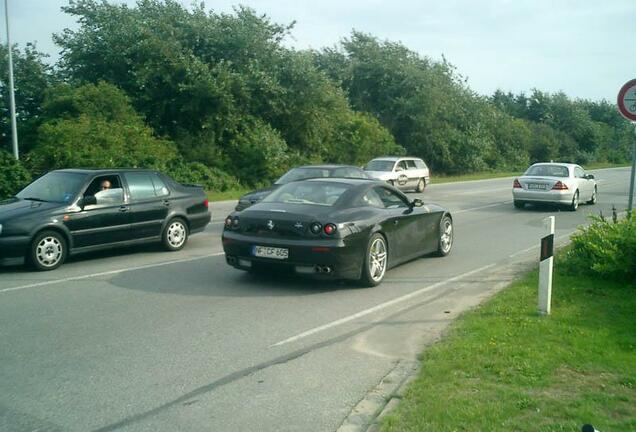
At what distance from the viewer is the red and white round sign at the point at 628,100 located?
11.1m

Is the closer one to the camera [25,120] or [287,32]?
[25,120]

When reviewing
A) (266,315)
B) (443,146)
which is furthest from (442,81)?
(266,315)

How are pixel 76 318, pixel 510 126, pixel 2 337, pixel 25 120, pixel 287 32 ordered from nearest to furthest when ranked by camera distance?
pixel 2 337 → pixel 76 318 → pixel 25 120 → pixel 287 32 → pixel 510 126

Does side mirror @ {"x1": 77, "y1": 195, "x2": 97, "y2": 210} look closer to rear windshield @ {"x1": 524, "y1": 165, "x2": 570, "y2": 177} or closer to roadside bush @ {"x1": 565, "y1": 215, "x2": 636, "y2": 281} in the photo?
roadside bush @ {"x1": 565, "y1": 215, "x2": 636, "y2": 281}

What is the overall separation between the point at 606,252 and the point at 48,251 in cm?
796

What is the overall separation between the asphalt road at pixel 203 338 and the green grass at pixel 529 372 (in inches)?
19.5

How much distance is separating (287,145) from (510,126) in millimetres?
33750

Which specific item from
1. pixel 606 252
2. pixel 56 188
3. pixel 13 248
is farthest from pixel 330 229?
pixel 56 188

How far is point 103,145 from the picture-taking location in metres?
25.5

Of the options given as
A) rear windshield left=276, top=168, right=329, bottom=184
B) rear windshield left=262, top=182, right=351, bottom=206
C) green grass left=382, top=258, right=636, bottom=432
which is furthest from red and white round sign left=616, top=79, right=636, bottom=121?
rear windshield left=276, top=168, right=329, bottom=184

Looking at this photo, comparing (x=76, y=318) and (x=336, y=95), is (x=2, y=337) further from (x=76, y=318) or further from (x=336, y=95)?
(x=336, y=95)

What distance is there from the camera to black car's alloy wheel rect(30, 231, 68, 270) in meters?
9.85

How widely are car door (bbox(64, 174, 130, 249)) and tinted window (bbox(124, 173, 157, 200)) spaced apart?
22 centimetres

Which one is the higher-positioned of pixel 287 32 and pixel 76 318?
pixel 287 32
